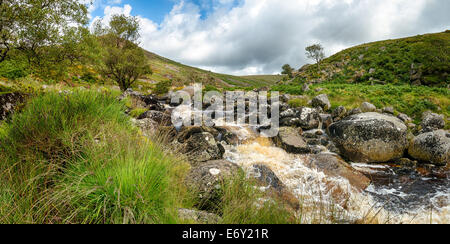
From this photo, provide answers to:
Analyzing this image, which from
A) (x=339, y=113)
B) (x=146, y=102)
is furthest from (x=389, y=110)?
(x=146, y=102)

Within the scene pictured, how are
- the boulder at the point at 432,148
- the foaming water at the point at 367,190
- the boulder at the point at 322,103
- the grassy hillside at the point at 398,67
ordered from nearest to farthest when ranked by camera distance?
1. the foaming water at the point at 367,190
2. the boulder at the point at 432,148
3. the boulder at the point at 322,103
4. the grassy hillside at the point at 398,67

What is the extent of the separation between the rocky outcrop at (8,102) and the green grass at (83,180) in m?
1.59

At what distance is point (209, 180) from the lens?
192 inches

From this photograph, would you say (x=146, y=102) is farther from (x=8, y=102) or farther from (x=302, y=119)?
(x=302, y=119)

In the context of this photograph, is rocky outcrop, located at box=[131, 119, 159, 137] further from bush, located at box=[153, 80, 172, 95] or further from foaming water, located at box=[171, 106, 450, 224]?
bush, located at box=[153, 80, 172, 95]

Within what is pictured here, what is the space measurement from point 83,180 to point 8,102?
5094 mm

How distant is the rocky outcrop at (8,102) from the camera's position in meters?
5.42

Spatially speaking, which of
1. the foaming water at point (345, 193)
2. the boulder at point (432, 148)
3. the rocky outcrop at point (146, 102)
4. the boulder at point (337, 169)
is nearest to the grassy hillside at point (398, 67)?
the boulder at point (432, 148)

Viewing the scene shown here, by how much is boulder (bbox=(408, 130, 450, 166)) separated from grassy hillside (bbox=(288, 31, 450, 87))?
63.4 ft

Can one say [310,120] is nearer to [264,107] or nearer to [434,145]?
[264,107]

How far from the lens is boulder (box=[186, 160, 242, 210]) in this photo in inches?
Result: 164

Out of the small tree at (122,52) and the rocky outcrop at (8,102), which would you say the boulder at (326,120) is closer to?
the rocky outcrop at (8,102)

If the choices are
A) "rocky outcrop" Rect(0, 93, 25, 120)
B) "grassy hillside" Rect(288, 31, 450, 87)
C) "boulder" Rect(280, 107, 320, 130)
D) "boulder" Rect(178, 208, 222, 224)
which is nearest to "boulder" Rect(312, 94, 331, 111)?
"boulder" Rect(280, 107, 320, 130)
